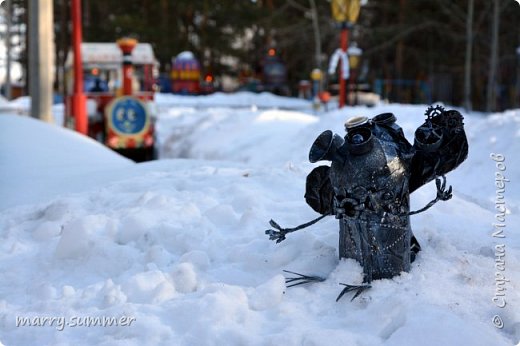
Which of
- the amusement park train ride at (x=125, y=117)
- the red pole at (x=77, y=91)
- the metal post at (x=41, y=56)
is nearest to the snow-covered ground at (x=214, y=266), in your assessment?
the metal post at (x=41, y=56)

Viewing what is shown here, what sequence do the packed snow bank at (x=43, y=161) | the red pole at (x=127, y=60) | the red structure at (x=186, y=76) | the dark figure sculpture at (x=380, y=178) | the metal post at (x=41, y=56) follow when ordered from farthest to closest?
the red structure at (x=186, y=76) → the red pole at (x=127, y=60) → the metal post at (x=41, y=56) → the packed snow bank at (x=43, y=161) → the dark figure sculpture at (x=380, y=178)

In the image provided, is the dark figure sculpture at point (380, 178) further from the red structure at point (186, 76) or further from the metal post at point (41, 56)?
the red structure at point (186, 76)

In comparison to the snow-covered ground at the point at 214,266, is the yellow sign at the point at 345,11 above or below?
above

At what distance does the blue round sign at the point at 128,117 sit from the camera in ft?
38.6

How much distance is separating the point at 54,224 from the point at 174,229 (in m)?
0.90

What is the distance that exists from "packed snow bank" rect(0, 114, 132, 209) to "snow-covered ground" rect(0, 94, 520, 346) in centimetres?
3

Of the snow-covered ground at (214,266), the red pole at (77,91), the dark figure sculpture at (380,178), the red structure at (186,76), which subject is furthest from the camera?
the red structure at (186,76)

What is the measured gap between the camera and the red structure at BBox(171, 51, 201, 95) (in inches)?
1202

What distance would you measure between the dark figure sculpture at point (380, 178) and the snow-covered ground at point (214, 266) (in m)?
0.11

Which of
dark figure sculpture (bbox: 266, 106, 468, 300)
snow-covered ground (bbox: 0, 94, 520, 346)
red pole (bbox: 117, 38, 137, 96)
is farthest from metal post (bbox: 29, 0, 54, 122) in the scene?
dark figure sculpture (bbox: 266, 106, 468, 300)

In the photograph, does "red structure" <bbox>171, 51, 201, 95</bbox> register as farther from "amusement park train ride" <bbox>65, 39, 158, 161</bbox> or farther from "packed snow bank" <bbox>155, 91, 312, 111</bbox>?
"amusement park train ride" <bbox>65, 39, 158, 161</bbox>

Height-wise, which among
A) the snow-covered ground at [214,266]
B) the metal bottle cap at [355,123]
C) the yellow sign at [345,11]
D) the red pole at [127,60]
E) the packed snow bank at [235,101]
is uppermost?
the yellow sign at [345,11]

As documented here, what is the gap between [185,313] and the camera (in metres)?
2.86

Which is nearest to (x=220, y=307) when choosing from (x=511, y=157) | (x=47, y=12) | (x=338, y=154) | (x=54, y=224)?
(x=338, y=154)
